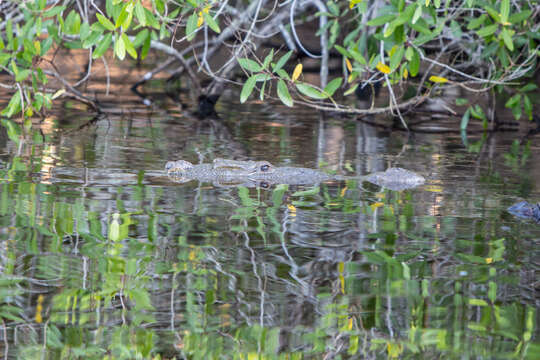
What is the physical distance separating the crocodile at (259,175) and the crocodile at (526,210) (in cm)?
116

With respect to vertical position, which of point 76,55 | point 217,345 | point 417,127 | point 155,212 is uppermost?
point 76,55

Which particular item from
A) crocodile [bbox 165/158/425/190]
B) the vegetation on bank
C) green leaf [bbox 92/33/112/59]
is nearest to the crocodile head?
crocodile [bbox 165/158/425/190]

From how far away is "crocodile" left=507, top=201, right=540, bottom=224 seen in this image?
623 cm

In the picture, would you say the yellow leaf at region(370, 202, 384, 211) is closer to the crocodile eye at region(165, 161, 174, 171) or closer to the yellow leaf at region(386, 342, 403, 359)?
the crocodile eye at region(165, 161, 174, 171)

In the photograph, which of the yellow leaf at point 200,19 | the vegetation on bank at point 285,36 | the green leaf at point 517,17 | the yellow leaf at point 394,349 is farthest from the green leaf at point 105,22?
the green leaf at point 517,17

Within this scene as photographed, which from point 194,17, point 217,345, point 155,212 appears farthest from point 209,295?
point 194,17

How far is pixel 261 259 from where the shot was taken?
512 cm

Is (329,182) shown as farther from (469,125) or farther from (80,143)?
(469,125)

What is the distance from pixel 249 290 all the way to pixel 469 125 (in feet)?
25.7

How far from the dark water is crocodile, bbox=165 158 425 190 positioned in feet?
0.55

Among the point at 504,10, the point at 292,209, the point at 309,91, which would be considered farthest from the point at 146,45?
the point at 504,10

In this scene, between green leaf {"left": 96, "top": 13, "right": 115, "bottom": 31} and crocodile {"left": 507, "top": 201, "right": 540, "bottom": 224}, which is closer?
crocodile {"left": 507, "top": 201, "right": 540, "bottom": 224}

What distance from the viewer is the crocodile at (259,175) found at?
24.8 feet

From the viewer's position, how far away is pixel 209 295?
→ 4434mm
